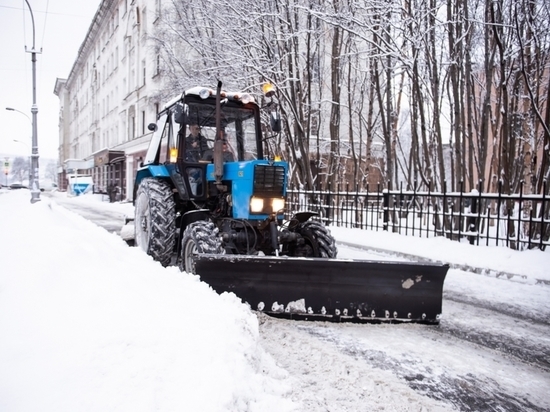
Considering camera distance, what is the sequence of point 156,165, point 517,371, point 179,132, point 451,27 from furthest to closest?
point 451,27 < point 156,165 < point 179,132 < point 517,371

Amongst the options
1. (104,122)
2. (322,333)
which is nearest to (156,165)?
(322,333)

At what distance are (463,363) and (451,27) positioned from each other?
9139 mm

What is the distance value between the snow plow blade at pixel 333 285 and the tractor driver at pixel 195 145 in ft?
7.26

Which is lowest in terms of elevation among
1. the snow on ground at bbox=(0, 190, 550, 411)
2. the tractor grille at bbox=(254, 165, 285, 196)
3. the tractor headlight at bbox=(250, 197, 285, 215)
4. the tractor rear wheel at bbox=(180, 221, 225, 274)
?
the snow on ground at bbox=(0, 190, 550, 411)

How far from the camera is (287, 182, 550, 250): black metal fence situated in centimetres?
766

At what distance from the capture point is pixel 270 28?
1245 cm

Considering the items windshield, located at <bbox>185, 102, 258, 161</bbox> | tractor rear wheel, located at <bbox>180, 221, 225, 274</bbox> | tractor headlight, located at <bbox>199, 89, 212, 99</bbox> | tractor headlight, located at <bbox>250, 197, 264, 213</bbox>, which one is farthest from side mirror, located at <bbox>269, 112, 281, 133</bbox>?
tractor rear wheel, located at <bbox>180, 221, 225, 274</bbox>

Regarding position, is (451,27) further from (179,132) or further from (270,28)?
(179,132)

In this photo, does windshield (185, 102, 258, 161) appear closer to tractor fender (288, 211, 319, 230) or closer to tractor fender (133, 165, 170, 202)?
tractor fender (133, 165, 170, 202)

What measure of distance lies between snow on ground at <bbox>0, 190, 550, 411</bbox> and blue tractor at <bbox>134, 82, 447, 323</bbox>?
0.77 ft

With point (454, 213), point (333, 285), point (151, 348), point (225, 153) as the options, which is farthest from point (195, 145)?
point (454, 213)

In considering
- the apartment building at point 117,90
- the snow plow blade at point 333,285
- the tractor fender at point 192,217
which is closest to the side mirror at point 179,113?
the tractor fender at point 192,217

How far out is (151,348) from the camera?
232cm

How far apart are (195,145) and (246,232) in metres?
1.53
